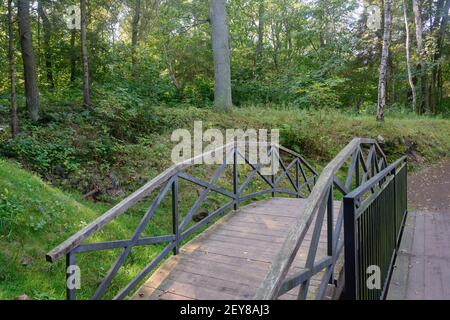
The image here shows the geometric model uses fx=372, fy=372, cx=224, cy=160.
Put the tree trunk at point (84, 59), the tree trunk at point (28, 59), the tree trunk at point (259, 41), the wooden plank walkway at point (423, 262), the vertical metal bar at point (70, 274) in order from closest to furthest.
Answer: the vertical metal bar at point (70, 274), the wooden plank walkway at point (423, 262), the tree trunk at point (28, 59), the tree trunk at point (84, 59), the tree trunk at point (259, 41)

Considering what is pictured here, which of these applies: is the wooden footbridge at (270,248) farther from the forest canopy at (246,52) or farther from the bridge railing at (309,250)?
the forest canopy at (246,52)

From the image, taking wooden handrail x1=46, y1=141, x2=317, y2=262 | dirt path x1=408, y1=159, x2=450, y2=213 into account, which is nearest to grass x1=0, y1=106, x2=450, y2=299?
dirt path x1=408, y1=159, x2=450, y2=213

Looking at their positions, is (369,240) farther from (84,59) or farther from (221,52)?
(221,52)

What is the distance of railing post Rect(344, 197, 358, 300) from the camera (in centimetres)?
249

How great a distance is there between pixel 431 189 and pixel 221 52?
22.8ft

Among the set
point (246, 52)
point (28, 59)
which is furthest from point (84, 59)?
point (246, 52)

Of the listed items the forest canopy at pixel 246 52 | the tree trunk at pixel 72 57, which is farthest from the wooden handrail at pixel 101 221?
the tree trunk at pixel 72 57

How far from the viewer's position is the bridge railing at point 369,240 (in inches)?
99.7

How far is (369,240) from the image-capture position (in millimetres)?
3029

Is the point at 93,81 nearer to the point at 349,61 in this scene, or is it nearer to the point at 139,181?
the point at 139,181

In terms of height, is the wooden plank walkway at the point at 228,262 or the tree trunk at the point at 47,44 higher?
the tree trunk at the point at 47,44

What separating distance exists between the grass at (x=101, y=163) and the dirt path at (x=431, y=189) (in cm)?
79

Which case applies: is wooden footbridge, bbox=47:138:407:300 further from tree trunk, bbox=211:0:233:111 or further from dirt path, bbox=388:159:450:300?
tree trunk, bbox=211:0:233:111
